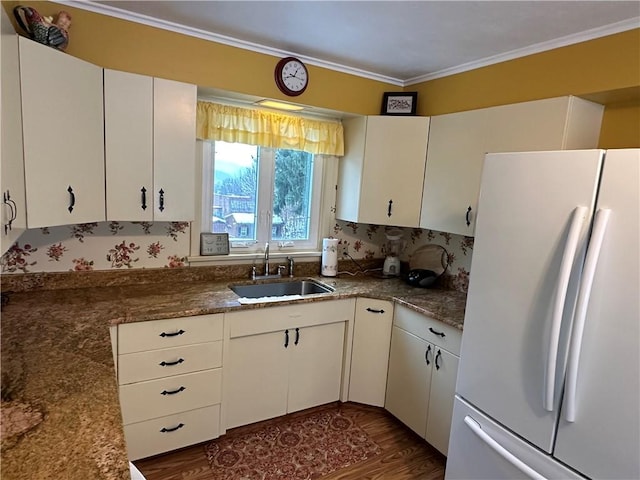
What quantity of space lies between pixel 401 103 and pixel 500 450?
2248 millimetres

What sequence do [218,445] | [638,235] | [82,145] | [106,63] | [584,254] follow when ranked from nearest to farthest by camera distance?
1. [638,235]
2. [584,254]
3. [82,145]
4. [106,63]
5. [218,445]

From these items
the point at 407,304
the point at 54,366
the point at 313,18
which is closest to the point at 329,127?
the point at 313,18

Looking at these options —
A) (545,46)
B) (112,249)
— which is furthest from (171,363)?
(545,46)

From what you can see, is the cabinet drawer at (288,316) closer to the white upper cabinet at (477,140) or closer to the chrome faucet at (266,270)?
the chrome faucet at (266,270)

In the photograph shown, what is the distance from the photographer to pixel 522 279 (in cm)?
147

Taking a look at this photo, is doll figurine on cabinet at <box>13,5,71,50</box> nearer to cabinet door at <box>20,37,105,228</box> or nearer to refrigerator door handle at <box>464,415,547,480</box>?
cabinet door at <box>20,37,105,228</box>

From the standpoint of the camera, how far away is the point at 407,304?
244 centimetres

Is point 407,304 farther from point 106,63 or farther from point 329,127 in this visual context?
point 106,63

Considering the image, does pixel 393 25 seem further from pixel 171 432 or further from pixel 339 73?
pixel 171 432

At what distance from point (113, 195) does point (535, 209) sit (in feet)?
6.60

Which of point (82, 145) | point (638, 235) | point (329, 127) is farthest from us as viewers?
point (329, 127)

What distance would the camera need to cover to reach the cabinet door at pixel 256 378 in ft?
7.51

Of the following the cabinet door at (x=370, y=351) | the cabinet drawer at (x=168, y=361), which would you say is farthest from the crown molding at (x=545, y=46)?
the cabinet drawer at (x=168, y=361)

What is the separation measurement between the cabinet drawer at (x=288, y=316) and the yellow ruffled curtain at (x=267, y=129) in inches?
45.3
